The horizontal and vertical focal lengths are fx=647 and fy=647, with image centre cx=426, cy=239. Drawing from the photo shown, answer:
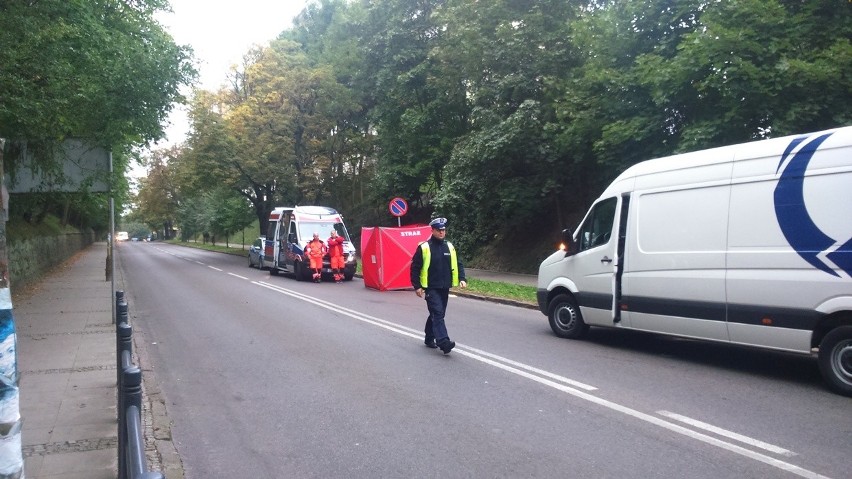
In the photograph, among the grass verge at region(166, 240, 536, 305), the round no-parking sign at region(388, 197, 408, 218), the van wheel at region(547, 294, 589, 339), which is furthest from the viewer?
the round no-parking sign at region(388, 197, 408, 218)

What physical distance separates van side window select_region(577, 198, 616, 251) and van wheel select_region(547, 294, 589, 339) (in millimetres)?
892

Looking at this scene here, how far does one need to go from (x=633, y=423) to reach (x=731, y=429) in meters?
0.79

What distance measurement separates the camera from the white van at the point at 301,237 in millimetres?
22812

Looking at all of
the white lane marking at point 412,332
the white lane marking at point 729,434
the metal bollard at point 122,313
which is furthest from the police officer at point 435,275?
the metal bollard at point 122,313

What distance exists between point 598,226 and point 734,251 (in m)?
2.38

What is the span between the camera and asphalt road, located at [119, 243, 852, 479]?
4.83 meters

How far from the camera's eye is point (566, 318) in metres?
10.1

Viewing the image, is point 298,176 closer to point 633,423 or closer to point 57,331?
point 57,331

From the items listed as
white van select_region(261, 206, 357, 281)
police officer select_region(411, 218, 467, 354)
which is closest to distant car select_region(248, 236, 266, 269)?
white van select_region(261, 206, 357, 281)

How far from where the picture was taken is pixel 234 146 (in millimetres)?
36219

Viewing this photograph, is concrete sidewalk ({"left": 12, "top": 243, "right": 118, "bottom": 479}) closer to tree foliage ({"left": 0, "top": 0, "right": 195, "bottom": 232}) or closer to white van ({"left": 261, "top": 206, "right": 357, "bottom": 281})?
tree foliage ({"left": 0, "top": 0, "right": 195, "bottom": 232})

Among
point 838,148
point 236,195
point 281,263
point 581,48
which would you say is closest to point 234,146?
point 236,195

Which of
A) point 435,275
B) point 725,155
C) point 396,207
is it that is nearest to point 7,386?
point 435,275

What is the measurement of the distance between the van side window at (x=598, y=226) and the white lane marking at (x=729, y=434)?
12.7 feet
